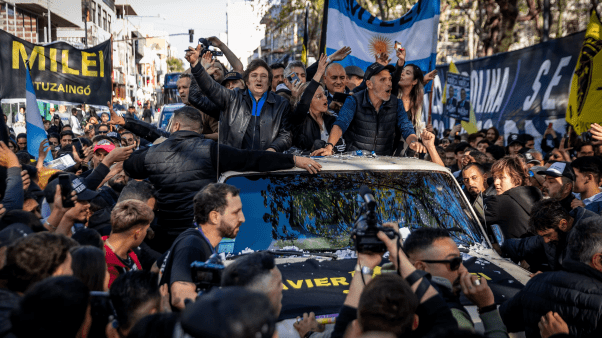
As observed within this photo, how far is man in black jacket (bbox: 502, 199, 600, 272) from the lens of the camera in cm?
378

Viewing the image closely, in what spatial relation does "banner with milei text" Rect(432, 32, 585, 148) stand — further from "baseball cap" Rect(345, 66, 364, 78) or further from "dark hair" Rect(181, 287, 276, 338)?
"dark hair" Rect(181, 287, 276, 338)

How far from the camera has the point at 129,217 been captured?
3529 millimetres

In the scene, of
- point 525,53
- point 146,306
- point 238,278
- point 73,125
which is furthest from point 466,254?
point 73,125

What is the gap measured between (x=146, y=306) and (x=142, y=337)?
0.51 metres

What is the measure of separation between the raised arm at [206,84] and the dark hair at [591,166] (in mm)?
3232

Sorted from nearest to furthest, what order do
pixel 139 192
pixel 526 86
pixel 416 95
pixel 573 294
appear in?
pixel 573 294 → pixel 139 192 → pixel 416 95 → pixel 526 86

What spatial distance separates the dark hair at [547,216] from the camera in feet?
12.4

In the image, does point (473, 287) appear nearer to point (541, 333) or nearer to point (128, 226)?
point (541, 333)

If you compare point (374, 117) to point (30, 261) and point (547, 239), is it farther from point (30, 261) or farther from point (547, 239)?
point (30, 261)

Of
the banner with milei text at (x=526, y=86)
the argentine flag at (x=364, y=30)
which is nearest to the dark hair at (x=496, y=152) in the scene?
the argentine flag at (x=364, y=30)

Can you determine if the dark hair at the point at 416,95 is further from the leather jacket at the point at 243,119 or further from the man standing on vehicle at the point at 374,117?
the leather jacket at the point at 243,119

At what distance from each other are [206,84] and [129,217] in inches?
63.9

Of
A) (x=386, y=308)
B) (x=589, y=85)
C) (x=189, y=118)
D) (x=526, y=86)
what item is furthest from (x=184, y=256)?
(x=526, y=86)

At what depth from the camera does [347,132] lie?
5363mm
